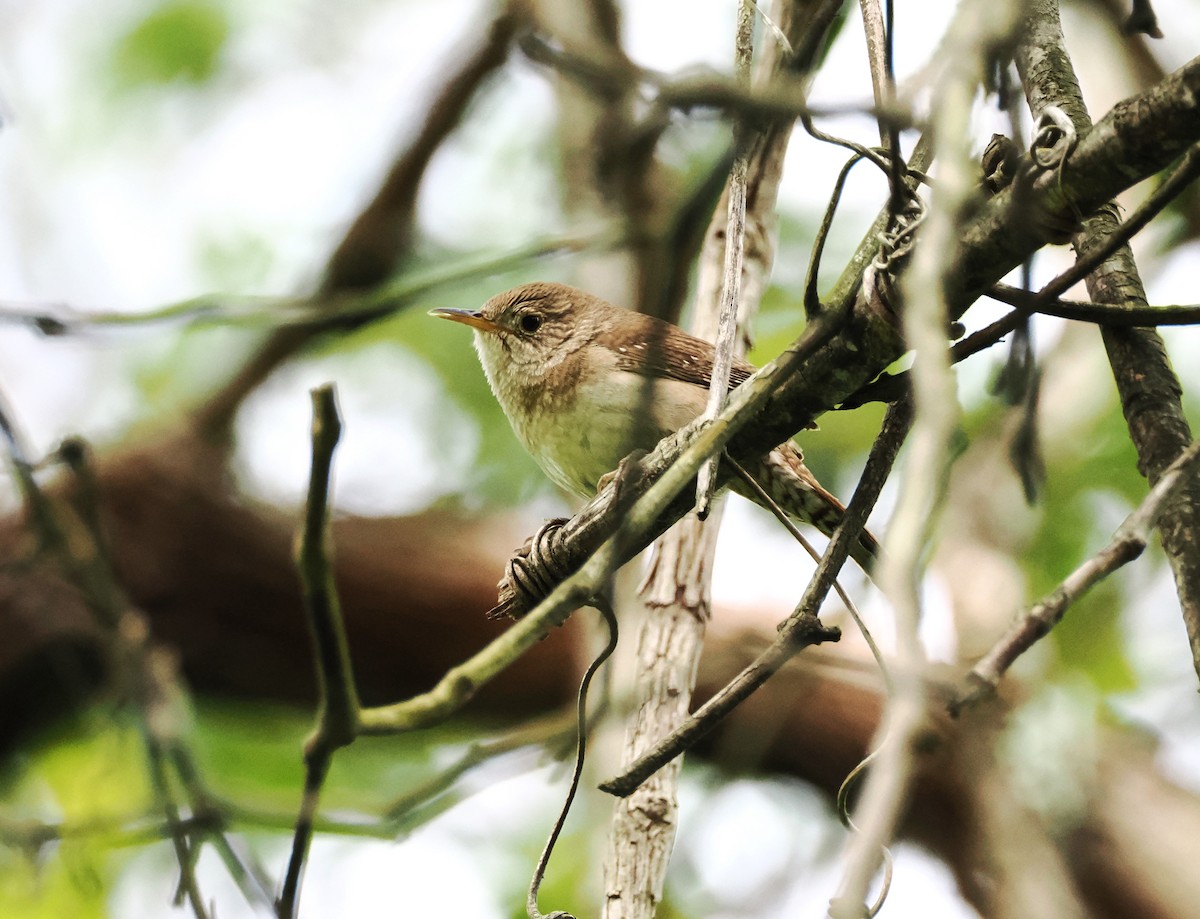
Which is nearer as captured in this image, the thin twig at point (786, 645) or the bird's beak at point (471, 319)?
the thin twig at point (786, 645)

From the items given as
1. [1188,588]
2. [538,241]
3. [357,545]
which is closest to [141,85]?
[357,545]

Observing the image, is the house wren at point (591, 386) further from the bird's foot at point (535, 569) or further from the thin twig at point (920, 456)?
the thin twig at point (920, 456)

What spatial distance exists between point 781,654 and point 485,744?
3.51 ft

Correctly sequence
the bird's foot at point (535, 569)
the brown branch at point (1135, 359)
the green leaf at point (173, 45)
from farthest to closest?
the green leaf at point (173, 45), the bird's foot at point (535, 569), the brown branch at point (1135, 359)

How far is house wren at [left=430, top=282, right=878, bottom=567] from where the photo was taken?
3531mm

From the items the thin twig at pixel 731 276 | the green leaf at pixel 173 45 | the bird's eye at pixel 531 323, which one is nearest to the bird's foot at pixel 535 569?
the thin twig at pixel 731 276

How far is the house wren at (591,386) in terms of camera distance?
353 centimetres

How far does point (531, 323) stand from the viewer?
14.5ft

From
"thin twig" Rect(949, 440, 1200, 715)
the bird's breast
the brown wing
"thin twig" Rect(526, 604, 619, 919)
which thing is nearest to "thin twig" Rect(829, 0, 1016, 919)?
"thin twig" Rect(949, 440, 1200, 715)

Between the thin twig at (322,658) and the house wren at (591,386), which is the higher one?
the house wren at (591,386)

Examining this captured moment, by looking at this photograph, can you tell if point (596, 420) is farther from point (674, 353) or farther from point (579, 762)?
point (579, 762)

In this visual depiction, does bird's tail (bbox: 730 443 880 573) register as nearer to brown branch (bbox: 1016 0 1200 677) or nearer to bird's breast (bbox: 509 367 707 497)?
bird's breast (bbox: 509 367 707 497)

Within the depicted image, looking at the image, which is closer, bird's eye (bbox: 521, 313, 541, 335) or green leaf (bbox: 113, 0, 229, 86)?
bird's eye (bbox: 521, 313, 541, 335)

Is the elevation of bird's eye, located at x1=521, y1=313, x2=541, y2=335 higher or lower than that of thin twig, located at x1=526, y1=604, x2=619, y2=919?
higher
